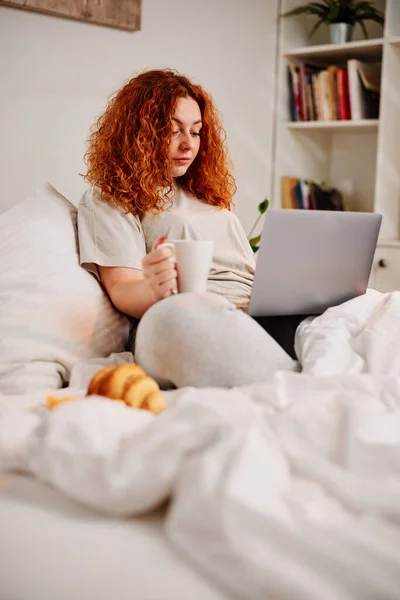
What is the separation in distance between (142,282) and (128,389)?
0.44 metres

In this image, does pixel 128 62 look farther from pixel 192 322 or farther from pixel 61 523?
pixel 61 523

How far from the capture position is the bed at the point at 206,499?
645 millimetres

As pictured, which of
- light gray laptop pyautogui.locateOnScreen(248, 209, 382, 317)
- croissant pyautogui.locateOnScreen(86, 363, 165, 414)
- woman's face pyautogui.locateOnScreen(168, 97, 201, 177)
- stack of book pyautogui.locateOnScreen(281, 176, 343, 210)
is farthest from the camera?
stack of book pyautogui.locateOnScreen(281, 176, 343, 210)

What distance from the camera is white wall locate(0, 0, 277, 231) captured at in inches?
83.8

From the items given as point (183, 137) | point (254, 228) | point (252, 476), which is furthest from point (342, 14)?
point (252, 476)

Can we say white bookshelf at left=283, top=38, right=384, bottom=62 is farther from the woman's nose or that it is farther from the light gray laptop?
the light gray laptop

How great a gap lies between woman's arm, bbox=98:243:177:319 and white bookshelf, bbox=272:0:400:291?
164 centimetres

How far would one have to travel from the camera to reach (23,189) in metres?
2.17

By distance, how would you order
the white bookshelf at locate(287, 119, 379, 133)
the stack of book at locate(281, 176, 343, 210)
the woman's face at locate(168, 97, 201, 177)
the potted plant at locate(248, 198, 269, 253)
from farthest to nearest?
the stack of book at locate(281, 176, 343, 210) < the white bookshelf at locate(287, 119, 379, 133) < the potted plant at locate(248, 198, 269, 253) < the woman's face at locate(168, 97, 201, 177)

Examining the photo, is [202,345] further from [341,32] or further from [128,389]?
[341,32]

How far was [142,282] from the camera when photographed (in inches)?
54.7

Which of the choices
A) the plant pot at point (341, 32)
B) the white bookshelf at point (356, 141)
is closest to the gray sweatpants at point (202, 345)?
the white bookshelf at point (356, 141)

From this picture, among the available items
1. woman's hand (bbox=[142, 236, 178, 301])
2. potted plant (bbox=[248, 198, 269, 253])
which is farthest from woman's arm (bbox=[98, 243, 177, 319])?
potted plant (bbox=[248, 198, 269, 253])

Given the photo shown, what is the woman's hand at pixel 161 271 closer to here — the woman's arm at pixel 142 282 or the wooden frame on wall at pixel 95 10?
the woman's arm at pixel 142 282
